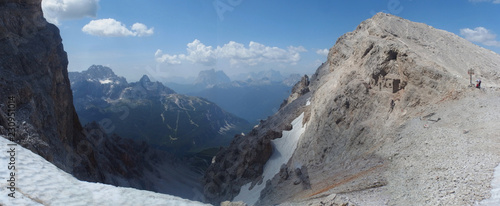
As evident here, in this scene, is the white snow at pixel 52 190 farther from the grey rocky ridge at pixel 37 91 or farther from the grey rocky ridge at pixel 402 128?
the grey rocky ridge at pixel 37 91

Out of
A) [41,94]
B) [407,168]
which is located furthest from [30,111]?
[407,168]

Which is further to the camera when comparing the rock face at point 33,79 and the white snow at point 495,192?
the rock face at point 33,79

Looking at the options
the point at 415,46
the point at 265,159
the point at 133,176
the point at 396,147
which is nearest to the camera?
the point at 396,147

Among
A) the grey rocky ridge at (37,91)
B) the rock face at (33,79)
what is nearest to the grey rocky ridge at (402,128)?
the grey rocky ridge at (37,91)

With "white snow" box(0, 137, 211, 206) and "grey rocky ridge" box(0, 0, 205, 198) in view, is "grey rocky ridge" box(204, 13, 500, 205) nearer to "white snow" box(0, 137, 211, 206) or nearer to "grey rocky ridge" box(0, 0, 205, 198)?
"white snow" box(0, 137, 211, 206)

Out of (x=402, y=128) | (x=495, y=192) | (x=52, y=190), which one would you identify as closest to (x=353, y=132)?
(x=402, y=128)

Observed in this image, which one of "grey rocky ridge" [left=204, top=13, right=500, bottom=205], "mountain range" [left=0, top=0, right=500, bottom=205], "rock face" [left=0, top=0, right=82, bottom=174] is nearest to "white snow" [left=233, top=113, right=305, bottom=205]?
"mountain range" [left=0, top=0, right=500, bottom=205]

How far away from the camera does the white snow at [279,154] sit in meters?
55.4

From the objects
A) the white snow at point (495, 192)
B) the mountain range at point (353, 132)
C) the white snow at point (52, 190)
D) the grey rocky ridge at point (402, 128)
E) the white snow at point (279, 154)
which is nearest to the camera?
the white snow at point (52, 190)

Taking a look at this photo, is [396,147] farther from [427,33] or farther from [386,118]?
[427,33]

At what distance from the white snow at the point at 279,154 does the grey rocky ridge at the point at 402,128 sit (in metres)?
8.85

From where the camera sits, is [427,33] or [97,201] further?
[427,33]

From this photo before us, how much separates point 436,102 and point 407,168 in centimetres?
1247

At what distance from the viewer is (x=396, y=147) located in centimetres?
2330
